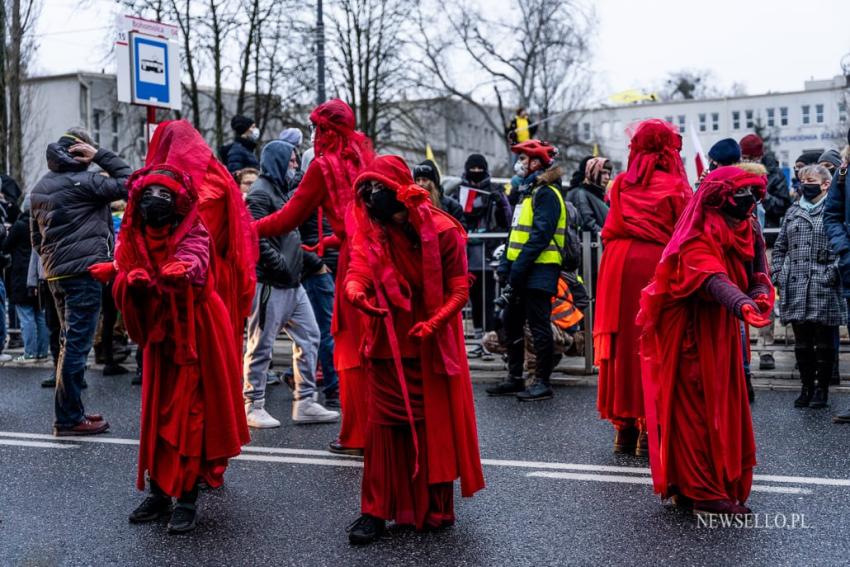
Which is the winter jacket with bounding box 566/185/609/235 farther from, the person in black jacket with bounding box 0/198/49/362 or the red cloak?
the person in black jacket with bounding box 0/198/49/362

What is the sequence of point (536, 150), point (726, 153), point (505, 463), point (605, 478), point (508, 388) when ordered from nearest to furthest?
point (605, 478), point (505, 463), point (726, 153), point (536, 150), point (508, 388)

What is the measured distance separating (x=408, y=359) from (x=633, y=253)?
7.76 ft

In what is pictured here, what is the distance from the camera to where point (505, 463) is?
21.6 feet

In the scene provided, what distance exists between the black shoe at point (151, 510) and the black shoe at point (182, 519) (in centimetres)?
17

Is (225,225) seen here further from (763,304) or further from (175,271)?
(763,304)

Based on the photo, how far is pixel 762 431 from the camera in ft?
24.0

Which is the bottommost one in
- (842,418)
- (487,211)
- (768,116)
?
(842,418)

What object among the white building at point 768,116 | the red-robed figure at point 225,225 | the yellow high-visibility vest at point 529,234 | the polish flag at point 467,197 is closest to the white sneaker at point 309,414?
the red-robed figure at point 225,225

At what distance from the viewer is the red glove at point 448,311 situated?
488cm

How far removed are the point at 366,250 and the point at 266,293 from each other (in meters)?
3.13

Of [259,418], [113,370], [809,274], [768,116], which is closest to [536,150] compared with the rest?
[809,274]

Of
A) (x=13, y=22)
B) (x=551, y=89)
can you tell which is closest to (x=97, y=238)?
(x=13, y=22)

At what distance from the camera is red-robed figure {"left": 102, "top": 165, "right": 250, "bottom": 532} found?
17.3 ft

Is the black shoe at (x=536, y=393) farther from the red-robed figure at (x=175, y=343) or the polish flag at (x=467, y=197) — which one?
the polish flag at (x=467, y=197)
